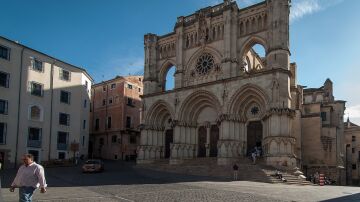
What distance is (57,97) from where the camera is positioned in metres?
48.8

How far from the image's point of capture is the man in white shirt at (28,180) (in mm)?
11008

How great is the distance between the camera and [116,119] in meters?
62.5

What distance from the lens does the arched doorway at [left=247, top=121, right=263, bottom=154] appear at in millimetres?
41656

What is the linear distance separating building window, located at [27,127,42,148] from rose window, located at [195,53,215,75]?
18848 millimetres

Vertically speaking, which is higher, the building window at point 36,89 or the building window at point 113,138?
the building window at point 36,89

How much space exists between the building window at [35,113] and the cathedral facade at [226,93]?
38.7ft

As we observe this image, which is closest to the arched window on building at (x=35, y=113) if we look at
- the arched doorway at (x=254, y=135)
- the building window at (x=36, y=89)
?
the building window at (x=36, y=89)

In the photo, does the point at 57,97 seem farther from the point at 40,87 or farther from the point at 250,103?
the point at 250,103

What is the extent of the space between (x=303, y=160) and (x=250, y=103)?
39.5ft

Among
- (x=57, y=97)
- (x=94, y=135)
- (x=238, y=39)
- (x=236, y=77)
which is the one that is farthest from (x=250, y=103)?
Result: (x=94, y=135)

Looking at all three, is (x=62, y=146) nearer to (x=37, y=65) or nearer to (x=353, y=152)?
(x=37, y=65)

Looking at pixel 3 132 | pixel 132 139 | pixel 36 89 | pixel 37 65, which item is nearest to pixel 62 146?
pixel 36 89

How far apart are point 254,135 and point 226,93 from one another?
509 centimetres

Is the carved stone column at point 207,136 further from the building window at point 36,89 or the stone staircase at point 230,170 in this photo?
the building window at point 36,89
